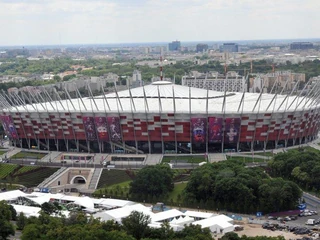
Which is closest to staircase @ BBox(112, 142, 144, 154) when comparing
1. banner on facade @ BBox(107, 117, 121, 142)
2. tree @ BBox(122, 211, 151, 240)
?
banner on facade @ BBox(107, 117, 121, 142)

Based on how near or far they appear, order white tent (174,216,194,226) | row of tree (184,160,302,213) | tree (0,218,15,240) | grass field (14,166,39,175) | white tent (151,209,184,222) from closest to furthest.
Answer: tree (0,218,15,240)
white tent (174,216,194,226)
white tent (151,209,184,222)
row of tree (184,160,302,213)
grass field (14,166,39,175)

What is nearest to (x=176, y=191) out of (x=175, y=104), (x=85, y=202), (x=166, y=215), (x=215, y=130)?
(x=85, y=202)

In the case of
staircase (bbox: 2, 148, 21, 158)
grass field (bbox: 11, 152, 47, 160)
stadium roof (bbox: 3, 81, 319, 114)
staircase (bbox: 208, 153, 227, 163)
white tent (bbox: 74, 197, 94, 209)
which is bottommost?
staircase (bbox: 2, 148, 21, 158)

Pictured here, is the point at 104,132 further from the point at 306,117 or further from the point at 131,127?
the point at 306,117

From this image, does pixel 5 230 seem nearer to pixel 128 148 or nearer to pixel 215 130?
pixel 128 148

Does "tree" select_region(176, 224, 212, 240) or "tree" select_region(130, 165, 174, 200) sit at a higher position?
"tree" select_region(176, 224, 212, 240)

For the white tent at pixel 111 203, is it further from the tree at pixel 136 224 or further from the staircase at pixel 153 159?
the staircase at pixel 153 159

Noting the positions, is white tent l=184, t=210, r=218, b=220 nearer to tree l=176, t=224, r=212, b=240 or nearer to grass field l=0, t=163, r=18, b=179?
tree l=176, t=224, r=212, b=240
